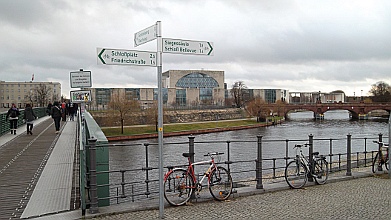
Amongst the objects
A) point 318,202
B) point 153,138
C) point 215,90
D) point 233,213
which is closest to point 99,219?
point 233,213

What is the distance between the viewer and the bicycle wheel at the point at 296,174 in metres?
8.80

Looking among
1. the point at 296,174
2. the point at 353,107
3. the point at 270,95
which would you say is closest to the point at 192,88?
the point at 270,95

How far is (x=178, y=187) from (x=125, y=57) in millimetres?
2661

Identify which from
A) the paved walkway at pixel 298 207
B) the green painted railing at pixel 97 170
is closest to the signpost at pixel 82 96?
the green painted railing at pixel 97 170

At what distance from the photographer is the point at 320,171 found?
940 cm

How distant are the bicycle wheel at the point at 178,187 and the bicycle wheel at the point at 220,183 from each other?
53 cm

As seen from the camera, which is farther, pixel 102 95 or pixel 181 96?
pixel 181 96

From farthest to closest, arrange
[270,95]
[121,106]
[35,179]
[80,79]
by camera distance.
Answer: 1. [270,95]
2. [121,106]
3. [80,79]
4. [35,179]

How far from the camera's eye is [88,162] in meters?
6.76

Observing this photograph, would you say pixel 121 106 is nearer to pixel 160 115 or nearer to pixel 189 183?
pixel 189 183

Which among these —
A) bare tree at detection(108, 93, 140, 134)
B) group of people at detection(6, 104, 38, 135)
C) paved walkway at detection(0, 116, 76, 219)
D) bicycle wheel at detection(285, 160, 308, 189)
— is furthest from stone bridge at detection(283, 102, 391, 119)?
bicycle wheel at detection(285, 160, 308, 189)

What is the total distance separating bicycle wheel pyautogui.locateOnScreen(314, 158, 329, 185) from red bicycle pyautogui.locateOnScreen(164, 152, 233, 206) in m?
2.91

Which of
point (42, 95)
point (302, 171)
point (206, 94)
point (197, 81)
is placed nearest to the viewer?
point (302, 171)

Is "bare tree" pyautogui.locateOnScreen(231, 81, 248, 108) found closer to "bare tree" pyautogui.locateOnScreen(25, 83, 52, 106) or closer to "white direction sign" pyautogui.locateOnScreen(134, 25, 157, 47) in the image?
"bare tree" pyautogui.locateOnScreen(25, 83, 52, 106)
